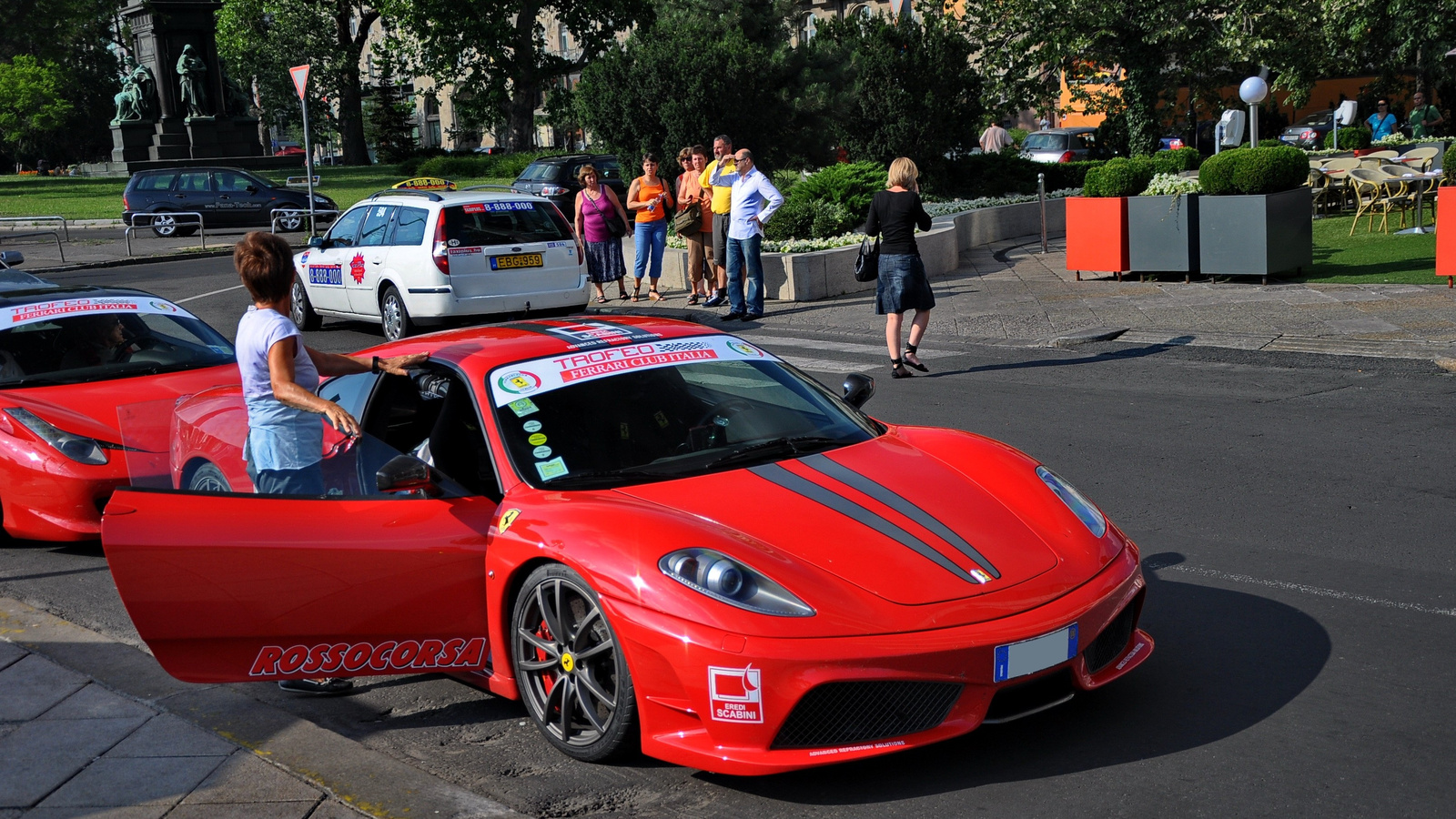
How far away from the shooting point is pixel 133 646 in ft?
17.9

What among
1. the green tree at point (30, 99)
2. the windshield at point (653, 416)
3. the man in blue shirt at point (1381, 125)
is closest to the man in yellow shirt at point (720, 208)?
the windshield at point (653, 416)

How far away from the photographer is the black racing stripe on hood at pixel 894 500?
13.2 ft

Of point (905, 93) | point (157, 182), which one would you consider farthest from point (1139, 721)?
point (157, 182)

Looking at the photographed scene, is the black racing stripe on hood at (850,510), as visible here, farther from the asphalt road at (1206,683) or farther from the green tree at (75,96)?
the green tree at (75,96)

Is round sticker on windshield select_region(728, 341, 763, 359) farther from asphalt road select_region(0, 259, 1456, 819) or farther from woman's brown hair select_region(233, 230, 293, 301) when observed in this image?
woman's brown hair select_region(233, 230, 293, 301)

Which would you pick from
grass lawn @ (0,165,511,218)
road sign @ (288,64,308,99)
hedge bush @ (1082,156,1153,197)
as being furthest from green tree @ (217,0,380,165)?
hedge bush @ (1082,156,1153,197)

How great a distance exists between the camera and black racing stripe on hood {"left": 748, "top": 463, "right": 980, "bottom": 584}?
3.96 meters

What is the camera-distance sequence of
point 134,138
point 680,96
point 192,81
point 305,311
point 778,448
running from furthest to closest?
point 134,138
point 192,81
point 680,96
point 305,311
point 778,448

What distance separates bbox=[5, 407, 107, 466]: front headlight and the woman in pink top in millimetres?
10174

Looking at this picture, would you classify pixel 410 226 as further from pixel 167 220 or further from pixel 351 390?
pixel 167 220

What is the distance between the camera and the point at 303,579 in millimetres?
4227

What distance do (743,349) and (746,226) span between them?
9.57 meters

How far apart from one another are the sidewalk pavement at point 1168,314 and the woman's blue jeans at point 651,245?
1.64ft

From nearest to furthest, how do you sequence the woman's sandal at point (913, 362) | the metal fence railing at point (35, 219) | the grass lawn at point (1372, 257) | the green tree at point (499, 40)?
the woman's sandal at point (913, 362)
the grass lawn at point (1372, 257)
the metal fence railing at point (35, 219)
the green tree at point (499, 40)
